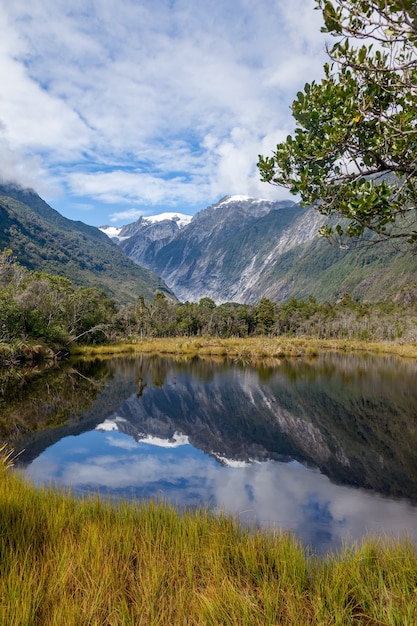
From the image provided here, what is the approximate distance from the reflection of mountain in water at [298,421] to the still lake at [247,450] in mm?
57

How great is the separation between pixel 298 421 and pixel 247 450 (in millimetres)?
4953

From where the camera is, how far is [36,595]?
370 centimetres

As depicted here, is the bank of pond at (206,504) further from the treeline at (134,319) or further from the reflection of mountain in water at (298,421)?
the treeline at (134,319)

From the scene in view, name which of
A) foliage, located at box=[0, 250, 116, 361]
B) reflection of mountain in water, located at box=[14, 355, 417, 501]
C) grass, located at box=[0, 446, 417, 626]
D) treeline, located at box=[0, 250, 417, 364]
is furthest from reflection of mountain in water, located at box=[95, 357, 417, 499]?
treeline, located at box=[0, 250, 417, 364]

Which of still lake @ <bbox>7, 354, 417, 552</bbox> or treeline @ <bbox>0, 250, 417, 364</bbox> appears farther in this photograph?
treeline @ <bbox>0, 250, 417, 364</bbox>

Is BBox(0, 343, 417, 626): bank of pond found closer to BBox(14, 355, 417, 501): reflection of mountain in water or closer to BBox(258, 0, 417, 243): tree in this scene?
BBox(14, 355, 417, 501): reflection of mountain in water

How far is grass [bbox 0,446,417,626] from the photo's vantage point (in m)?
3.67

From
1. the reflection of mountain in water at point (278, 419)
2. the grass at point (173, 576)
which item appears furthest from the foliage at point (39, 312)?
the grass at point (173, 576)

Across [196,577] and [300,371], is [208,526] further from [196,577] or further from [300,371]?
[300,371]

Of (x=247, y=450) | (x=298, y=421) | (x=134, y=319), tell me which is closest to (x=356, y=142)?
(x=247, y=450)

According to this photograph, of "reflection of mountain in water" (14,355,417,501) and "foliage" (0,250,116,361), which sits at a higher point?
"foliage" (0,250,116,361)

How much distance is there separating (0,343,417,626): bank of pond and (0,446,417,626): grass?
2cm

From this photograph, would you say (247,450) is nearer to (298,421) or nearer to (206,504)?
(298,421)

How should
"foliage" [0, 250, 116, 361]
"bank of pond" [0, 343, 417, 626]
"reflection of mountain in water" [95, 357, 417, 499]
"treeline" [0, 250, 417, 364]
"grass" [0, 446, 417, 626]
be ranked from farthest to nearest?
"treeline" [0, 250, 417, 364], "foliage" [0, 250, 116, 361], "reflection of mountain in water" [95, 357, 417, 499], "bank of pond" [0, 343, 417, 626], "grass" [0, 446, 417, 626]
